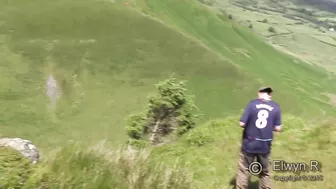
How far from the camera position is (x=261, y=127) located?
9.56m

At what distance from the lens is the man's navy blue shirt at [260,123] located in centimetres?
955

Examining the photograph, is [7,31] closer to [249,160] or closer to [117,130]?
[117,130]

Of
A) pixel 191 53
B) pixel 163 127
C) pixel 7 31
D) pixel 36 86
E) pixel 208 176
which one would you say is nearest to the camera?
pixel 208 176

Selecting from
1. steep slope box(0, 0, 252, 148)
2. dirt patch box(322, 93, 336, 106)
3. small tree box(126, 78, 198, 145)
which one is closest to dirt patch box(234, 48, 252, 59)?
dirt patch box(322, 93, 336, 106)

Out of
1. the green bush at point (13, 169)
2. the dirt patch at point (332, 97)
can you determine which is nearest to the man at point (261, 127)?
the green bush at point (13, 169)

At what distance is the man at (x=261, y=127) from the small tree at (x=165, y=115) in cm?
3038

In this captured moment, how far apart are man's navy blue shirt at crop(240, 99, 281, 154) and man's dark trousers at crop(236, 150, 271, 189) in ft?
0.72

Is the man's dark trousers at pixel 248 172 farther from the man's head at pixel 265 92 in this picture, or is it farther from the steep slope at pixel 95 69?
the steep slope at pixel 95 69

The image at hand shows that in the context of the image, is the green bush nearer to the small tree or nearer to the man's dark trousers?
the man's dark trousers

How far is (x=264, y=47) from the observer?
196 metres

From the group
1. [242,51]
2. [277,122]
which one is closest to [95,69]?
[242,51]

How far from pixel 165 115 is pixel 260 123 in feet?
118

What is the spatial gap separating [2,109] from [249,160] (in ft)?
278

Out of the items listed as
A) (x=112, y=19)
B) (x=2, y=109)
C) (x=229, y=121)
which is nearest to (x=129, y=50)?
(x=112, y=19)
